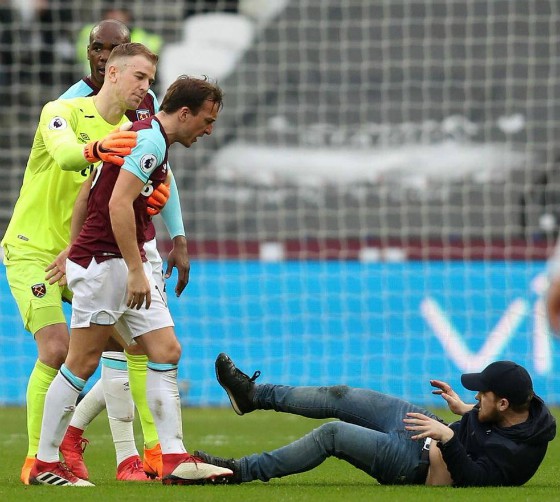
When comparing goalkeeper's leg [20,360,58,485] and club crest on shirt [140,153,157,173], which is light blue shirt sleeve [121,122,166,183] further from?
goalkeeper's leg [20,360,58,485]

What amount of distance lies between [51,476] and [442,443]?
1682 mm

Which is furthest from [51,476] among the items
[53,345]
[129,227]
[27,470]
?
[129,227]

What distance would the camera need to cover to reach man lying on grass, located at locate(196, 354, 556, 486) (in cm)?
506

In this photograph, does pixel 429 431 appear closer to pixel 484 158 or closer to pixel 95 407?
pixel 95 407

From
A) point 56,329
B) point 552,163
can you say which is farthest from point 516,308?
point 56,329

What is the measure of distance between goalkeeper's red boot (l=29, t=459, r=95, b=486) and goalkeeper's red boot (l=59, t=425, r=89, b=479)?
40 cm

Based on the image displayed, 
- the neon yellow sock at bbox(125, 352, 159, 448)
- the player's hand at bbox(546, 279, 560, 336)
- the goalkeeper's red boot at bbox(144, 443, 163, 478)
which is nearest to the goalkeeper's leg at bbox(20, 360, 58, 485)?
the neon yellow sock at bbox(125, 352, 159, 448)

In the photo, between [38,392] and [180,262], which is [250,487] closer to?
[38,392]

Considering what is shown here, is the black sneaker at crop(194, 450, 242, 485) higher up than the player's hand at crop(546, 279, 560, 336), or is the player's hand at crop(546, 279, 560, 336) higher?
the player's hand at crop(546, 279, 560, 336)

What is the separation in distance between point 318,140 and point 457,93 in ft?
5.41

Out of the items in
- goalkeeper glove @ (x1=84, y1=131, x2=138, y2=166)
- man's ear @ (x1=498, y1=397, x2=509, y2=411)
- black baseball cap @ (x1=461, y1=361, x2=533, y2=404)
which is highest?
goalkeeper glove @ (x1=84, y1=131, x2=138, y2=166)

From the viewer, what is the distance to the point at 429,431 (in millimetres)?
4867

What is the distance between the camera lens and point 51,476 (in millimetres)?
5391

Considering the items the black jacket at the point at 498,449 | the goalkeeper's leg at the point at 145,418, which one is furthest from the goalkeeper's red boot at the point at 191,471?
the black jacket at the point at 498,449
